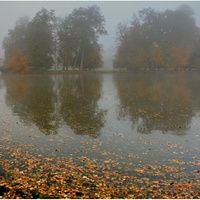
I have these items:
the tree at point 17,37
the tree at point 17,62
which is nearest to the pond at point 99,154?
the tree at point 17,62

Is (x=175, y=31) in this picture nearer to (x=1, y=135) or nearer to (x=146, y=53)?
(x=146, y=53)

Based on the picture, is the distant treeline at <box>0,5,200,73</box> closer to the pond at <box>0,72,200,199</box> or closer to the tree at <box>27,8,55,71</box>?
the tree at <box>27,8,55,71</box>

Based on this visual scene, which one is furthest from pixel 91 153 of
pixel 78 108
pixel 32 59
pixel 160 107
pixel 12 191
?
pixel 32 59

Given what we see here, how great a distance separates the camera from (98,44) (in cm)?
8594

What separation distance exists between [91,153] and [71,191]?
2.96 m

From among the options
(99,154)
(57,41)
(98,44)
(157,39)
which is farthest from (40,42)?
(99,154)

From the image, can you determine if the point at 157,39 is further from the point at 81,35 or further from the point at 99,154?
the point at 99,154

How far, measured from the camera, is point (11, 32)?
8756cm

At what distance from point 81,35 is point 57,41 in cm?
861

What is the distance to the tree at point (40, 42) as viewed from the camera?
75625 mm

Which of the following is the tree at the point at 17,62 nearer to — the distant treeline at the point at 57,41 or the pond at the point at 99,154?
the distant treeline at the point at 57,41

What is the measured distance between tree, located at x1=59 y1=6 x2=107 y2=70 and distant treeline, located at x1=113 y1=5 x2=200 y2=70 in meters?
8.27

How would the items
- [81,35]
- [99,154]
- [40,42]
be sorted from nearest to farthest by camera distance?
1. [99,154]
2. [40,42]
3. [81,35]

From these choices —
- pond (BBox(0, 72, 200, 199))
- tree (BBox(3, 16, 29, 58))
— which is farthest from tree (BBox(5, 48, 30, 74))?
pond (BBox(0, 72, 200, 199))
